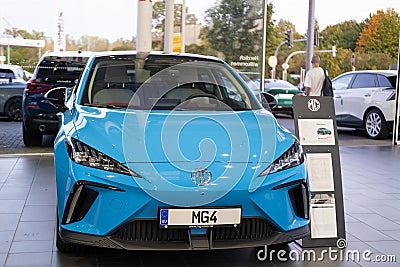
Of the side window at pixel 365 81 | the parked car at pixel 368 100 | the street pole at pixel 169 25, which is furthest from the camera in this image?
the side window at pixel 365 81

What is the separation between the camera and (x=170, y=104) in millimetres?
4449

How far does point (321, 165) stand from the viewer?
4.29 meters

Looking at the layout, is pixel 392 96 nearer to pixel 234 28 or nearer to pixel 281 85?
pixel 234 28

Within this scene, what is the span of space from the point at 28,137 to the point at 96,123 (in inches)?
225

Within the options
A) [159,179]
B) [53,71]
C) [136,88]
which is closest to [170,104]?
[136,88]

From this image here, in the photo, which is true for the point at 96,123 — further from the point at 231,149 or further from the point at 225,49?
the point at 225,49

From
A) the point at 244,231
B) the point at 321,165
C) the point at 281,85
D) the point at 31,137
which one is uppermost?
the point at 281,85

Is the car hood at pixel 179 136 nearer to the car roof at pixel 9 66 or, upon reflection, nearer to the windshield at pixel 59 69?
the windshield at pixel 59 69

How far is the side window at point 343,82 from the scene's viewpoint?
12.7 m

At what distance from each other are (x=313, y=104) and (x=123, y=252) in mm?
1758

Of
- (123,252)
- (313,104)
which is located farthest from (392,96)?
(123,252)

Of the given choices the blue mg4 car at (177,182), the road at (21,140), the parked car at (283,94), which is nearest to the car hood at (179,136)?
the blue mg4 car at (177,182)

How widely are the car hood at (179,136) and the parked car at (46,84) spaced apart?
4771 millimetres

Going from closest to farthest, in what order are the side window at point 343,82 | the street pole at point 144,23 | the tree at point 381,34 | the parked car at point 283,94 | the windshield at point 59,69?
the windshield at point 59,69 < the street pole at point 144,23 < the tree at point 381,34 < the side window at point 343,82 < the parked car at point 283,94
